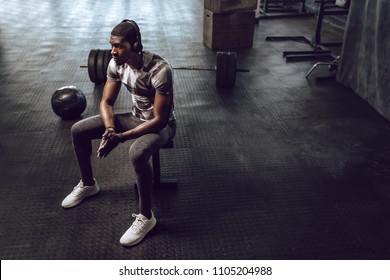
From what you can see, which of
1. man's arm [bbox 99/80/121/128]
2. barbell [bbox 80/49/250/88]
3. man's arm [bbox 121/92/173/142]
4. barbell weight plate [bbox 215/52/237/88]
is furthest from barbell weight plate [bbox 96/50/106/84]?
man's arm [bbox 121/92/173/142]

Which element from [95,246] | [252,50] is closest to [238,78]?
[252,50]

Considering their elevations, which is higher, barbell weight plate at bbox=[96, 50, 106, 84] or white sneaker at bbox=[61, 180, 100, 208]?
barbell weight plate at bbox=[96, 50, 106, 84]

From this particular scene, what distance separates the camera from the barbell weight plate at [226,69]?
3.21 m

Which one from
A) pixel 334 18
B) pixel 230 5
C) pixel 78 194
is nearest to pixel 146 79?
pixel 78 194

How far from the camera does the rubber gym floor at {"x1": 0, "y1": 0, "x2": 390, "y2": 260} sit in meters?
1.68

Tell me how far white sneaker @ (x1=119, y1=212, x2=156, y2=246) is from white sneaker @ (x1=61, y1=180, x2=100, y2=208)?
358 mm

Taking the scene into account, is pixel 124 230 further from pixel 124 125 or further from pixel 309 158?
pixel 309 158

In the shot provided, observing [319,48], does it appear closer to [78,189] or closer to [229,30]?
[229,30]

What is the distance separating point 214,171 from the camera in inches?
86.4

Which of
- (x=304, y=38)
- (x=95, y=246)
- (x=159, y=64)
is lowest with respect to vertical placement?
(x=95, y=246)

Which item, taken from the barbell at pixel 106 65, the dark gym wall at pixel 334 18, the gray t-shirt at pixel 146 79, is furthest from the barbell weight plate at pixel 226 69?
the dark gym wall at pixel 334 18

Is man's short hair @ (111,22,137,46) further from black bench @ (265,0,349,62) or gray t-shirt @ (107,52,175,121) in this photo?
black bench @ (265,0,349,62)

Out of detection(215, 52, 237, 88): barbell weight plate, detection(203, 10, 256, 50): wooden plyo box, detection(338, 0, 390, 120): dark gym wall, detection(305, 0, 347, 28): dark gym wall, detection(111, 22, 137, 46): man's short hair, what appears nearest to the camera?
detection(111, 22, 137, 46): man's short hair

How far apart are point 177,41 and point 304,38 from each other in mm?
1724
